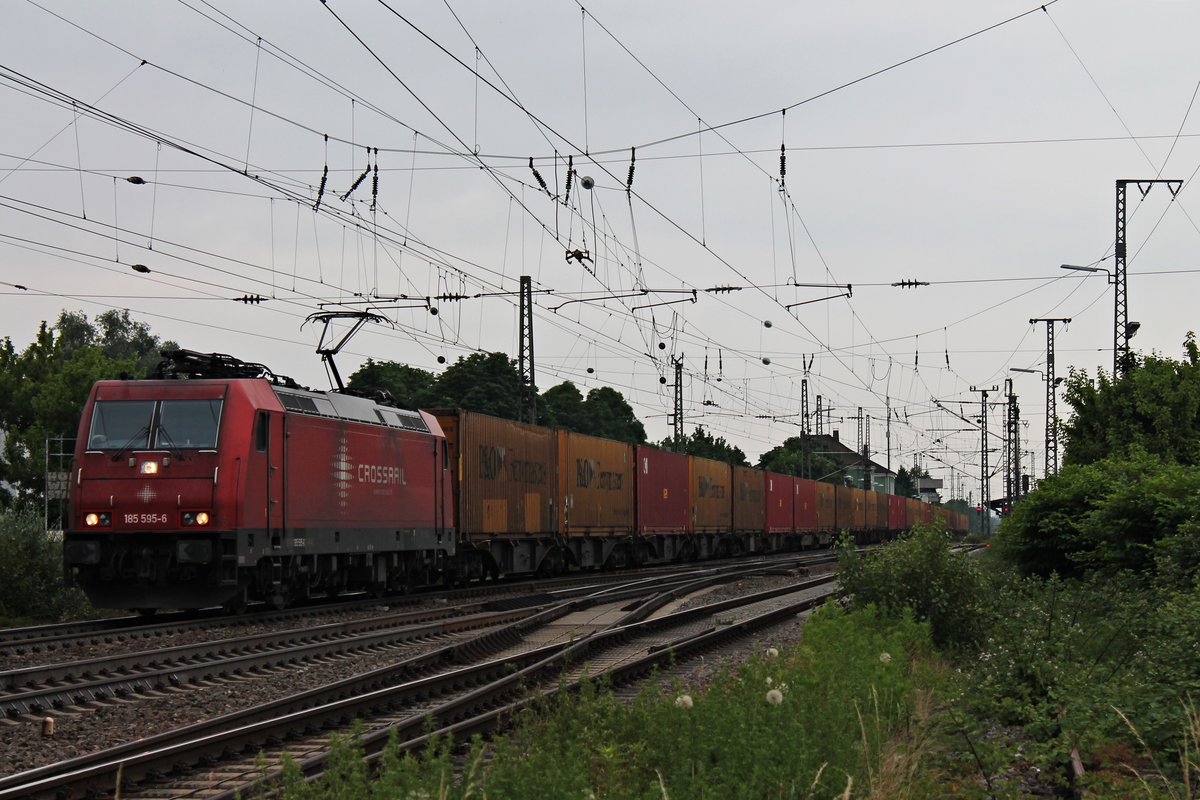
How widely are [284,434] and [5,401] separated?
3375 cm

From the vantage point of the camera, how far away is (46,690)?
34.8 ft

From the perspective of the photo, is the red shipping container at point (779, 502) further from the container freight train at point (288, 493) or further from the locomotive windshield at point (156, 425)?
the locomotive windshield at point (156, 425)

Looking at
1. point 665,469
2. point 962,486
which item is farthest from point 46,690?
point 962,486

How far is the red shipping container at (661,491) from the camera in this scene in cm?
3525

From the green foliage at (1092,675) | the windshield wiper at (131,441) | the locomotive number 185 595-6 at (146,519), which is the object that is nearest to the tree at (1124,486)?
the green foliage at (1092,675)

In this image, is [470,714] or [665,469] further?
[665,469]

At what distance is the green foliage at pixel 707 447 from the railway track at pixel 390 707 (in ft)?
213

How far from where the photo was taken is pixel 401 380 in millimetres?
81188

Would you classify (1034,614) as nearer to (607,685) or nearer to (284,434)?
(607,685)

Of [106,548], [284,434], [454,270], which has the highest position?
[454,270]

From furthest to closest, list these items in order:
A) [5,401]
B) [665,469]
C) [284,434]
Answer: [5,401], [665,469], [284,434]

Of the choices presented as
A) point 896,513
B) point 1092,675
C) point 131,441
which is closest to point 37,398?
point 131,441

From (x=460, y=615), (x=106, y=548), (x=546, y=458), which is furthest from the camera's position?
(x=546, y=458)

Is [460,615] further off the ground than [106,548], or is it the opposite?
[106,548]
